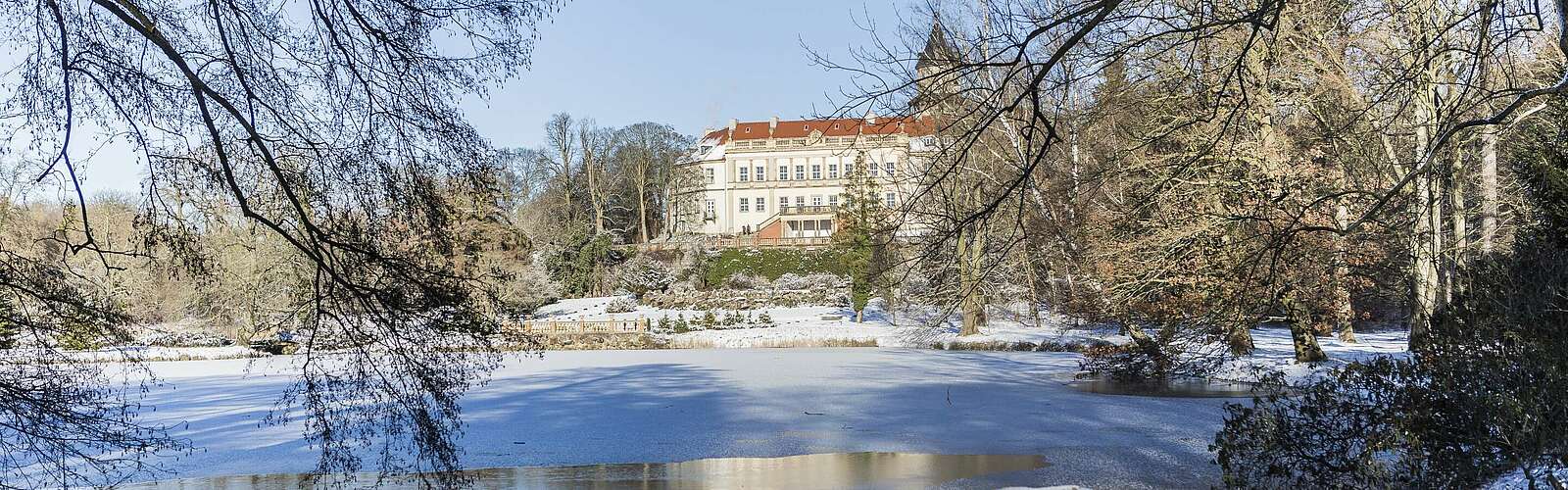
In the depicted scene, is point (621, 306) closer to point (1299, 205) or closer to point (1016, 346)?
point (1016, 346)

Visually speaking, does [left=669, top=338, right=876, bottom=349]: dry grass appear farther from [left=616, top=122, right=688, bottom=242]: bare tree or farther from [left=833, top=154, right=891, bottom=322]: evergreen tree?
[left=616, top=122, right=688, bottom=242]: bare tree

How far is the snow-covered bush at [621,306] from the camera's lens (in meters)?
37.0


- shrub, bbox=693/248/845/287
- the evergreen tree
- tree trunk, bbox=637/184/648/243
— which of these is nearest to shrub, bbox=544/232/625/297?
shrub, bbox=693/248/845/287

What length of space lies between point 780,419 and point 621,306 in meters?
26.7

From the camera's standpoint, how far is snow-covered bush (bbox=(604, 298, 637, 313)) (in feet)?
121

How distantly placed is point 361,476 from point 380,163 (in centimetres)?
363

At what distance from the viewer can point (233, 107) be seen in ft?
18.2

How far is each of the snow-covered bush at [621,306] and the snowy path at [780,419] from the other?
60.1 ft

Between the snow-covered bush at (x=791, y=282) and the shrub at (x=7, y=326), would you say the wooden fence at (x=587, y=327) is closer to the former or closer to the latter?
the snow-covered bush at (x=791, y=282)

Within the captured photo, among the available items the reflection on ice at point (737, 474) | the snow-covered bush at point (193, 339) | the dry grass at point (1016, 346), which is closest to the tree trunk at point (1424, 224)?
the reflection on ice at point (737, 474)

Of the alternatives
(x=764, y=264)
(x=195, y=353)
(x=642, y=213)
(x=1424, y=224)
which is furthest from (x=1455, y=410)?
(x=642, y=213)

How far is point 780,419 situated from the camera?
37.8 ft

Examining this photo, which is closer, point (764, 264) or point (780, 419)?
point (780, 419)

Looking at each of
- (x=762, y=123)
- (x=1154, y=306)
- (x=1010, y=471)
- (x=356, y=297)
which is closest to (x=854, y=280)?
(x=1154, y=306)
